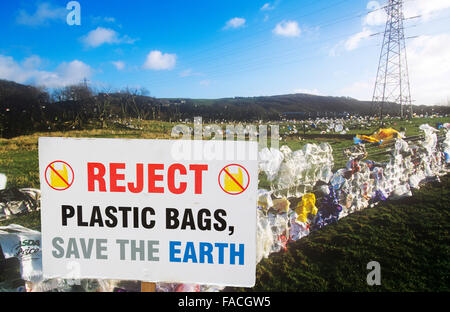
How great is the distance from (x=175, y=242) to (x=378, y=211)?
6.06 feet

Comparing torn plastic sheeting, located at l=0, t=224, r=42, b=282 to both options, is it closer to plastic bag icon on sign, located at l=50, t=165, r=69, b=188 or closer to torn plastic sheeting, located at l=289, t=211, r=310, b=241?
plastic bag icon on sign, located at l=50, t=165, r=69, b=188

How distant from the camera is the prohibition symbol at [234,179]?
132 cm

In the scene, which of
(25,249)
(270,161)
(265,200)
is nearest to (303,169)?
(270,161)

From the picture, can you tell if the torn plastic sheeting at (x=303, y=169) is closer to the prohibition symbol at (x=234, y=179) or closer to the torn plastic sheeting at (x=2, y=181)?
the prohibition symbol at (x=234, y=179)

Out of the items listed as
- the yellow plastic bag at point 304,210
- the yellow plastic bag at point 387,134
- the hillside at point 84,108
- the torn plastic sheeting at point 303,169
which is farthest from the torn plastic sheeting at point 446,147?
the hillside at point 84,108

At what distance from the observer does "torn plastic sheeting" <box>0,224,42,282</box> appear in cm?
169

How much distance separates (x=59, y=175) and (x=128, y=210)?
516 millimetres

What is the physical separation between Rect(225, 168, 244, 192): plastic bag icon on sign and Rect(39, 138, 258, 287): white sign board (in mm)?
60

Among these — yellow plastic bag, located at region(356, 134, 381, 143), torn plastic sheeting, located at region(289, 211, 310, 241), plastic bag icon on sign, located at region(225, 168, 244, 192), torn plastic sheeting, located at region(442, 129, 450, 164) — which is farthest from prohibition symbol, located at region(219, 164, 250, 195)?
torn plastic sheeting, located at region(442, 129, 450, 164)

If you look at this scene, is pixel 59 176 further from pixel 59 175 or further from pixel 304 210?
pixel 304 210

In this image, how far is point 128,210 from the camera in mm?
1390

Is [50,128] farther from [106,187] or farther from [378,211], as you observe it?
[378,211]
